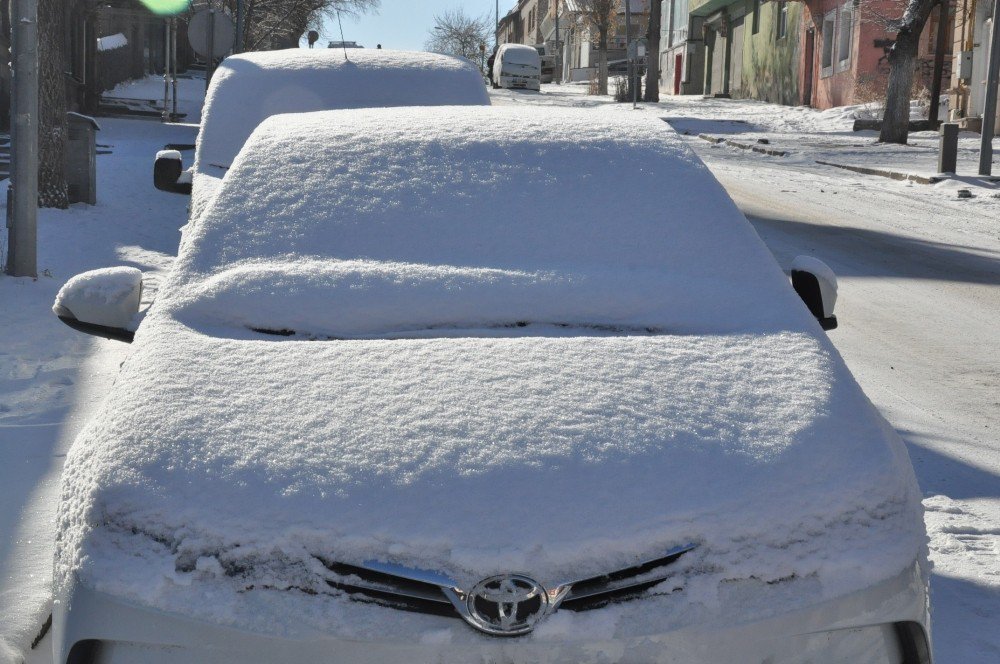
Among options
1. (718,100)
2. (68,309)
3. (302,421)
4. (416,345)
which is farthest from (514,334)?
(718,100)

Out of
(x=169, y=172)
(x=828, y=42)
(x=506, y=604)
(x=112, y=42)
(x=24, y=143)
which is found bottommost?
(x=506, y=604)

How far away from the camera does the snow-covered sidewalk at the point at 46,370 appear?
3.33m

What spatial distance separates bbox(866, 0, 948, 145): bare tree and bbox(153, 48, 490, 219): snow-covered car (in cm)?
1818

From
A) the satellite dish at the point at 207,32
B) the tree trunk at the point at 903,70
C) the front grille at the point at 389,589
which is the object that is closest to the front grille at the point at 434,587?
the front grille at the point at 389,589

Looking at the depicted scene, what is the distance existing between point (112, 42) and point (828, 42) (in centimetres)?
2165

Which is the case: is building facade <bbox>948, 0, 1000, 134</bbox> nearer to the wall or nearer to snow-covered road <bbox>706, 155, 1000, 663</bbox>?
the wall

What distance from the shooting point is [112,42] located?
115ft

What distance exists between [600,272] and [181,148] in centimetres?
1659

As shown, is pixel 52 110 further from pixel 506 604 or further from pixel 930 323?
pixel 506 604

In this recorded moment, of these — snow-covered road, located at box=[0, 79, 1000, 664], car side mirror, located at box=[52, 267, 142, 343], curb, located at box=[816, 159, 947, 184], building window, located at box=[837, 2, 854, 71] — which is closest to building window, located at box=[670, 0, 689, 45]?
building window, located at box=[837, 2, 854, 71]

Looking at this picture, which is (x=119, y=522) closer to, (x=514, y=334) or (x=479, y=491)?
(x=479, y=491)

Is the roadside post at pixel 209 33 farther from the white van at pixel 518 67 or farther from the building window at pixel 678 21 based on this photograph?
the building window at pixel 678 21

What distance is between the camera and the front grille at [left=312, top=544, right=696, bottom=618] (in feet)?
6.43

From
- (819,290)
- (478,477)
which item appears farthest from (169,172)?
(478,477)
